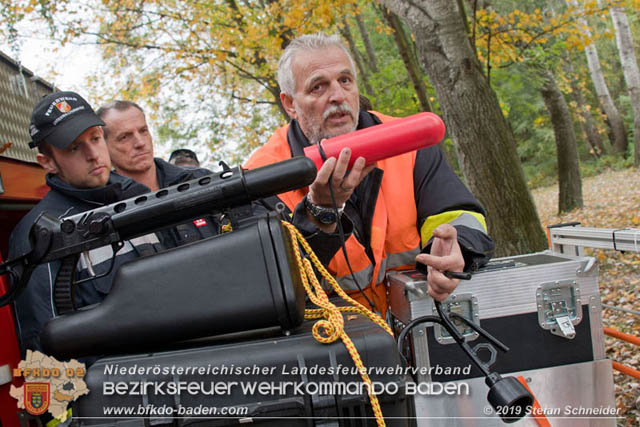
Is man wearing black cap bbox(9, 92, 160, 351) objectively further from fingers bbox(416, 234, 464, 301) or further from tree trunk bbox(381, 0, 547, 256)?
tree trunk bbox(381, 0, 547, 256)

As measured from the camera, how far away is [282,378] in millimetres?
1193

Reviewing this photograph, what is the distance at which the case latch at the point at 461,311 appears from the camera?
6.97 feet

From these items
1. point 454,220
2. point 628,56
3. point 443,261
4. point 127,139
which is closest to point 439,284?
point 443,261

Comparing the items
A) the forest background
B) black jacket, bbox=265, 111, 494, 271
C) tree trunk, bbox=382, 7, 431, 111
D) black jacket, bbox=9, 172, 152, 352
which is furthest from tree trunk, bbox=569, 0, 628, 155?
black jacket, bbox=9, 172, 152, 352

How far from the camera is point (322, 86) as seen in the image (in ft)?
8.41

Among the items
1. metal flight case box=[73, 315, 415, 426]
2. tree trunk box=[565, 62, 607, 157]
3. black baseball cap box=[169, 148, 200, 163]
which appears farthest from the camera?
tree trunk box=[565, 62, 607, 157]

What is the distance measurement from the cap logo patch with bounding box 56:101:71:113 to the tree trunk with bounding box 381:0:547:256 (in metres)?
3.95

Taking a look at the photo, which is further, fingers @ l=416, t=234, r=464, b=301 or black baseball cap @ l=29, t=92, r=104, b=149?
black baseball cap @ l=29, t=92, r=104, b=149

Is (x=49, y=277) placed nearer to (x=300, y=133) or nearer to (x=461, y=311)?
(x=300, y=133)

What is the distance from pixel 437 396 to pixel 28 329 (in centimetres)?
168

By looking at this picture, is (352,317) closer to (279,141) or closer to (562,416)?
(562,416)

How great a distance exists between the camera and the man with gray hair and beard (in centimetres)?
201

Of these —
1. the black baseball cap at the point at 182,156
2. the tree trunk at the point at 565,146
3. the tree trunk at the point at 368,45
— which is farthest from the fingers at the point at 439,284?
the tree trunk at the point at 368,45

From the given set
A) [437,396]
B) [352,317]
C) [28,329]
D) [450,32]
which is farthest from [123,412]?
[450,32]
